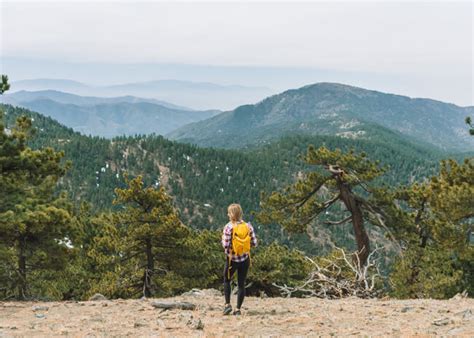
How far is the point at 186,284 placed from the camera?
875 inches

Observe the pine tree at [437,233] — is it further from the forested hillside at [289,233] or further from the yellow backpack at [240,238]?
the yellow backpack at [240,238]

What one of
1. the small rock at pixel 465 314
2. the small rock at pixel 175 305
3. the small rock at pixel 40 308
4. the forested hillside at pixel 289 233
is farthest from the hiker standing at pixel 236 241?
the forested hillside at pixel 289 233

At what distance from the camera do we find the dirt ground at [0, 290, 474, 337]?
790 cm

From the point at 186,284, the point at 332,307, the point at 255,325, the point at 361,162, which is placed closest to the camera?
the point at 255,325

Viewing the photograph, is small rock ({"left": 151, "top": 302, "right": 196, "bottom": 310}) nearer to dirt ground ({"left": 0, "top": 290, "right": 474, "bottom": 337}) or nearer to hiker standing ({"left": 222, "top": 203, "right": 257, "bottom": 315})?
dirt ground ({"left": 0, "top": 290, "right": 474, "bottom": 337})

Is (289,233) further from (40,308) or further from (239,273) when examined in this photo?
(40,308)

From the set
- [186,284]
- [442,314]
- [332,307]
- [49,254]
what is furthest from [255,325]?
[186,284]

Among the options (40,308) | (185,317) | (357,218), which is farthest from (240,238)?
(357,218)

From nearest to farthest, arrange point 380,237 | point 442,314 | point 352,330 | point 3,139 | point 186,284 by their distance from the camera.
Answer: point 352,330, point 442,314, point 3,139, point 186,284, point 380,237

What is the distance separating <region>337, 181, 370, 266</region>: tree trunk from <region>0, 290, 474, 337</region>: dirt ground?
9164 mm

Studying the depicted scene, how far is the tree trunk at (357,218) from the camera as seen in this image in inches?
810

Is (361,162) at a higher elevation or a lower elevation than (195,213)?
higher

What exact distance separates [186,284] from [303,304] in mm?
11851

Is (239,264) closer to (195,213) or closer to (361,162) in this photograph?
(361,162)
